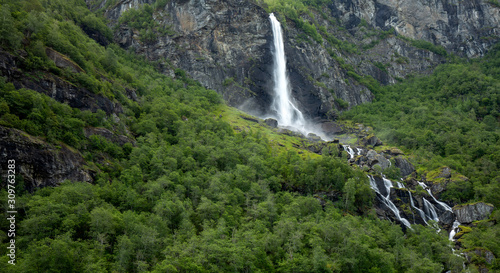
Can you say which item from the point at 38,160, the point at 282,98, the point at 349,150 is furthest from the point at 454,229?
the point at 282,98

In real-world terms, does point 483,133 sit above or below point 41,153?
above

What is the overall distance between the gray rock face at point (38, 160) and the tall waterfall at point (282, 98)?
86.2m

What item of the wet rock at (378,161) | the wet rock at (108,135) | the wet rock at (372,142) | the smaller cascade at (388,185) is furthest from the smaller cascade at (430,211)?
the wet rock at (108,135)

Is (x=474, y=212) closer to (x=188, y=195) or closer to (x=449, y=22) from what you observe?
(x=188, y=195)

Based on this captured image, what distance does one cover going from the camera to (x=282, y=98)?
422ft

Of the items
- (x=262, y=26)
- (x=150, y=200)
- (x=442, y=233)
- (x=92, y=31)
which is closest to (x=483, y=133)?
(x=442, y=233)

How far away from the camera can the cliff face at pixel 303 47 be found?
423 ft

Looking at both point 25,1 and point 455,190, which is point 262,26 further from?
point 455,190

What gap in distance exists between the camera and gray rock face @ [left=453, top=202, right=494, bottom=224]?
2537 inches

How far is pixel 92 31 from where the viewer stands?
4641 inches

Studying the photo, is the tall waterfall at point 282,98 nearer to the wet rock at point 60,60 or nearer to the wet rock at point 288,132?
the wet rock at point 288,132

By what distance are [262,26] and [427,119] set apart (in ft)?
250

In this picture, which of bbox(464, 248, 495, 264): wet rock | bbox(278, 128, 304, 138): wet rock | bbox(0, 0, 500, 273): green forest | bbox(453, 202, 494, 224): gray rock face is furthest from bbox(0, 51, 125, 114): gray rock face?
bbox(453, 202, 494, 224): gray rock face

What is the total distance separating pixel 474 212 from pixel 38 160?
81198mm
